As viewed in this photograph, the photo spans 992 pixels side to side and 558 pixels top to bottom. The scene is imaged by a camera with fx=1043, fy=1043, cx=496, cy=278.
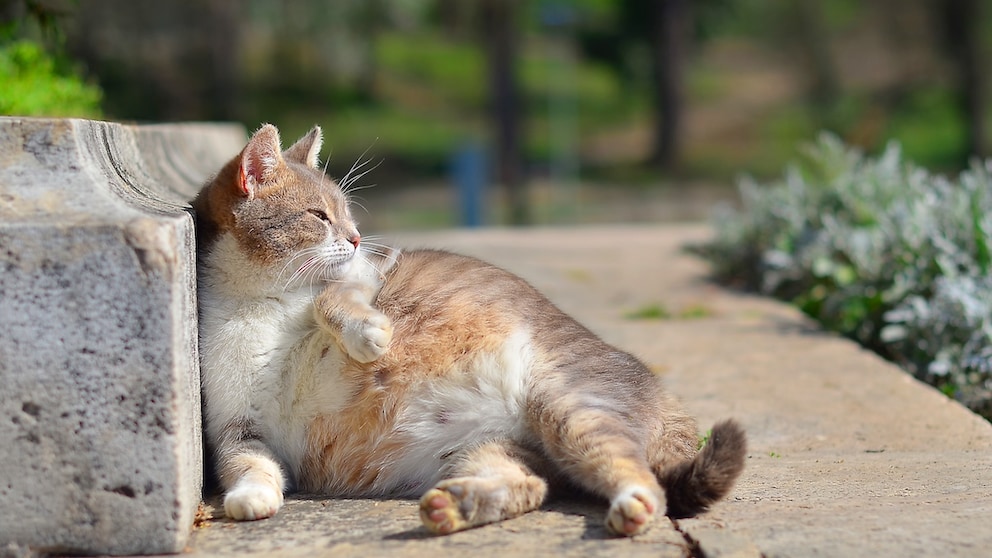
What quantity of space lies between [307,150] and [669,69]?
21633 mm

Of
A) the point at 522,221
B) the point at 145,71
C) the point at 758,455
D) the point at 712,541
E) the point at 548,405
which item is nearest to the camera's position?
the point at 712,541

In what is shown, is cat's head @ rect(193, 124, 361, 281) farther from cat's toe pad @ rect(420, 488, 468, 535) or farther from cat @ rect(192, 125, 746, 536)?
cat's toe pad @ rect(420, 488, 468, 535)

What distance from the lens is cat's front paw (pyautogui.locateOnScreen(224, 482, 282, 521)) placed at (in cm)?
262

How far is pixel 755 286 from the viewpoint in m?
6.89

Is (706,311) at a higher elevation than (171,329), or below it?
below

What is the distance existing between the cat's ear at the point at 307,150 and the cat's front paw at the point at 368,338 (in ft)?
2.77

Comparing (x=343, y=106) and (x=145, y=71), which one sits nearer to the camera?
(x=145, y=71)

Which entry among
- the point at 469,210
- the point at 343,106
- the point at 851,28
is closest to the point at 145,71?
the point at 343,106

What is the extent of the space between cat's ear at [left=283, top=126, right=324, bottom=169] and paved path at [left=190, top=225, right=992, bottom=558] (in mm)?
1170

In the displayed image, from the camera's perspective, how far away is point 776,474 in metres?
3.10

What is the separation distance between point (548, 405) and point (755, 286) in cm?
442

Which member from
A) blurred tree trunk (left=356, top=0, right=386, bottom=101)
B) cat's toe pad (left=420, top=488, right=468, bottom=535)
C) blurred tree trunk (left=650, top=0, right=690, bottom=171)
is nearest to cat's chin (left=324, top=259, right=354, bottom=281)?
cat's toe pad (left=420, top=488, right=468, bottom=535)

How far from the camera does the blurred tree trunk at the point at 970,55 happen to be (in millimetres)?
22359

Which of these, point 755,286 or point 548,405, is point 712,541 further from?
point 755,286
